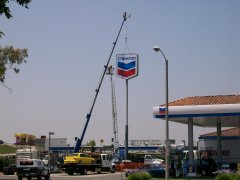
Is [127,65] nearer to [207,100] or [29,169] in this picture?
[207,100]

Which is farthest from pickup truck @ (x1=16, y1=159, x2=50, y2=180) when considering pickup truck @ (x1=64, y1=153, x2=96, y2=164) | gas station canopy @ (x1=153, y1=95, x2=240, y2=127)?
pickup truck @ (x1=64, y1=153, x2=96, y2=164)

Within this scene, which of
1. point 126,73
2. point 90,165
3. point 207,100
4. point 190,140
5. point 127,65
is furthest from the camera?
point 127,65

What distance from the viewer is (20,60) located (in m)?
46.2

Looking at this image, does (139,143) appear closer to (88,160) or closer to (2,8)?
(88,160)

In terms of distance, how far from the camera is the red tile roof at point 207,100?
39500 mm

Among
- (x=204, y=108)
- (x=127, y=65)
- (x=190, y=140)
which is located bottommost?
(x=190, y=140)

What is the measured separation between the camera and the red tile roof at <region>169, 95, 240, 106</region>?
130 feet

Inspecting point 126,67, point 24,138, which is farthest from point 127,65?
point 24,138

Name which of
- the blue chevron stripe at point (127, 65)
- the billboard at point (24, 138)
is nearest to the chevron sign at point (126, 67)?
the blue chevron stripe at point (127, 65)

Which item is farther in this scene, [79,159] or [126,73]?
[126,73]

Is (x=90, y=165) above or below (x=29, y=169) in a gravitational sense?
below

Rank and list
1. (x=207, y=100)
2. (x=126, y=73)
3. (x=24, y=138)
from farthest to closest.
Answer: (x=24, y=138)
(x=126, y=73)
(x=207, y=100)

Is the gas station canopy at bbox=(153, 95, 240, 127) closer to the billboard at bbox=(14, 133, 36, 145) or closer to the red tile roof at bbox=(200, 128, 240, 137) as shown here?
the red tile roof at bbox=(200, 128, 240, 137)

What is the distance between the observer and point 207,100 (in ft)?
133
